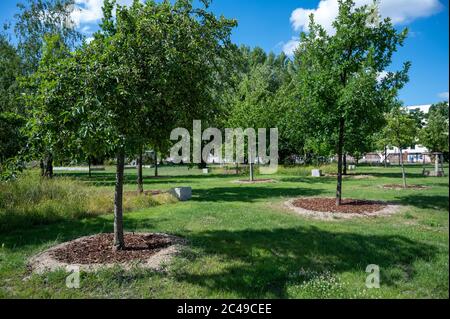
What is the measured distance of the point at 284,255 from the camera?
709 cm

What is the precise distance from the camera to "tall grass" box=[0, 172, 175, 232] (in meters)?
10.5

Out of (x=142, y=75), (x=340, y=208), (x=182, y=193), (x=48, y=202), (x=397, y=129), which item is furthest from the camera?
(x=397, y=129)

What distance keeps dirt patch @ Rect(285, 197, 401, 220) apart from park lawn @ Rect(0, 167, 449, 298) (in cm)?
60

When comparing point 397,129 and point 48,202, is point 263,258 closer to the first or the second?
point 48,202

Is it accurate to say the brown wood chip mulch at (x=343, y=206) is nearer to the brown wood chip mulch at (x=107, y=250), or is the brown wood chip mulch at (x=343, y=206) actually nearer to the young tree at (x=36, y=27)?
the brown wood chip mulch at (x=107, y=250)

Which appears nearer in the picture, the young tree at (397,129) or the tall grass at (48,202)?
the tall grass at (48,202)

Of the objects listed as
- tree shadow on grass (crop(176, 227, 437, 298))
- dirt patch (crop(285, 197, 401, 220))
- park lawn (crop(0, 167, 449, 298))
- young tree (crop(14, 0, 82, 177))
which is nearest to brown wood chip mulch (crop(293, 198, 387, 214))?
dirt patch (crop(285, 197, 401, 220))

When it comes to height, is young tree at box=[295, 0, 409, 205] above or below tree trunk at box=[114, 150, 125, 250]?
above

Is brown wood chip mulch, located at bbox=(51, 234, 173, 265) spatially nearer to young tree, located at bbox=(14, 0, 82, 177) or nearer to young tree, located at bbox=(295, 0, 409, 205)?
young tree, located at bbox=(295, 0, 409, 205)

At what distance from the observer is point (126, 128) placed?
6254mm

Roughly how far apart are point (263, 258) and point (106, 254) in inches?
127

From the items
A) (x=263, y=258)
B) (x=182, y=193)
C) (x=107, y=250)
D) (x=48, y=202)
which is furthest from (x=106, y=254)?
(x=182, y=193)

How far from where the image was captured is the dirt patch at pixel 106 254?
6500 mm

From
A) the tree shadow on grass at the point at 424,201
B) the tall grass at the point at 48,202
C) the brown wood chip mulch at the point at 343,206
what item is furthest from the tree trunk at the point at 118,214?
the tree shadow on grass at the point at 424,201
